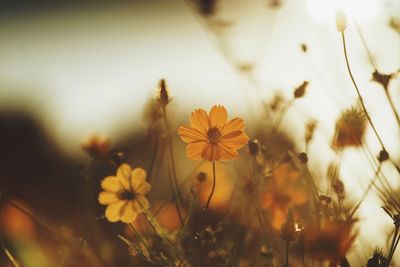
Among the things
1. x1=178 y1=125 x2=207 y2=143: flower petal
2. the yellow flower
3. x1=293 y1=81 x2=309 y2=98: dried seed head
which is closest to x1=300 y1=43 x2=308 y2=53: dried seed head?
x1=293 y1=81 x2=309 y2=98: dried seed head

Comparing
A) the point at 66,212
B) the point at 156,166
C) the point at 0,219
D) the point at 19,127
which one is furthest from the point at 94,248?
the point at 19,127

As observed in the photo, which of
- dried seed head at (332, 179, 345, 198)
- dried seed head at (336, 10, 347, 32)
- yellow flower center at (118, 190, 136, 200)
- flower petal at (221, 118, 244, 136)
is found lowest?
dried seed head at (332, 179, 345, 198)

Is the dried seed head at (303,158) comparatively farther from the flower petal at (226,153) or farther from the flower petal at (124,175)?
the flower petal at (124,175)

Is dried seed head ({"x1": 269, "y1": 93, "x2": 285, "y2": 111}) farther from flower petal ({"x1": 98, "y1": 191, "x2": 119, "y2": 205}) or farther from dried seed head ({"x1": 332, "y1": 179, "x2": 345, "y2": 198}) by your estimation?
flower petal ({"x1": 98, "y1": 191, "x2": 119, "y2": 205})

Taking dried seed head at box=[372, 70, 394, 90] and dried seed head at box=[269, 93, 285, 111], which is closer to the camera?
dried seed head at box=[372, 70, 394, 90]

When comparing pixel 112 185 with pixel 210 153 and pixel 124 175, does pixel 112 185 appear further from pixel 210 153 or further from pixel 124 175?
pixel 210 153

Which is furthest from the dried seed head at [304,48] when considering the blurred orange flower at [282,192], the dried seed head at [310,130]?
the blurred orange flower at [282,192]

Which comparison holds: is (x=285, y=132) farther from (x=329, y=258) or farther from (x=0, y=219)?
(x=0, y=219)
